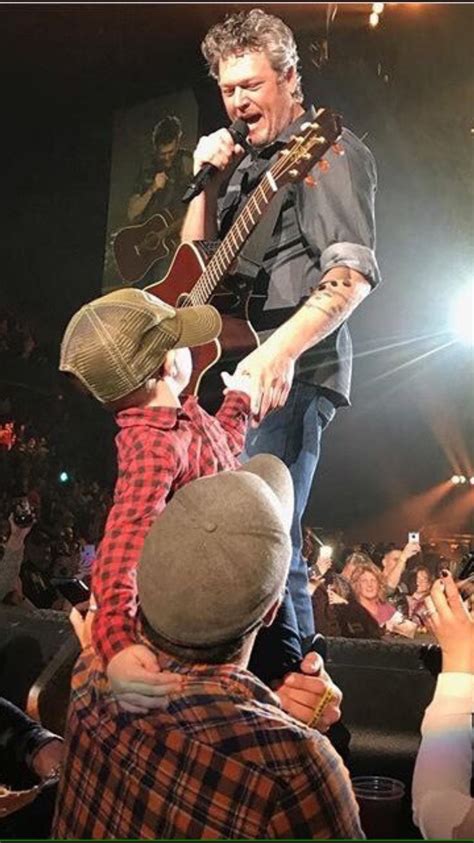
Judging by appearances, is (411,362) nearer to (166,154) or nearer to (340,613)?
(340,613)

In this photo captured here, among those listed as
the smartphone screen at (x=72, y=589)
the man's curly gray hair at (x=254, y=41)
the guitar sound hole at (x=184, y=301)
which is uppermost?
the man's curly gray hair at (x=254, y=41)

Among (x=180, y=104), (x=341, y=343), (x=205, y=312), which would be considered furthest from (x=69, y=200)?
(x=341, y=343)

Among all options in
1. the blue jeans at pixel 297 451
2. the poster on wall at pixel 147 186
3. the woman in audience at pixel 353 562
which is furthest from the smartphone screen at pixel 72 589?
the poster on wall at pixel 147 186

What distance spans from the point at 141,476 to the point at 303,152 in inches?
31.1

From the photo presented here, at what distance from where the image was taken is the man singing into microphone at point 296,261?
6.18ft

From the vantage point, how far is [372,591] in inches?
75.2

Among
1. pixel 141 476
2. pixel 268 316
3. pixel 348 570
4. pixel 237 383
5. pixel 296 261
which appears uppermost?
pixel 296 261

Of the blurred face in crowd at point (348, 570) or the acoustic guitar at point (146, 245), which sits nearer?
the blurred face in crowd at point (348, 570)

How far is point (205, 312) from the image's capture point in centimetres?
177

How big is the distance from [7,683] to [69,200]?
1.21 m

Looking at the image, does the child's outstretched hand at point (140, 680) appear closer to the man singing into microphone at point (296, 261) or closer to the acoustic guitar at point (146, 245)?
the man singing into microphone at point (296, 261)

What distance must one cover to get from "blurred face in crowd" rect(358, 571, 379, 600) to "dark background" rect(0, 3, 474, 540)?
96 millimetres

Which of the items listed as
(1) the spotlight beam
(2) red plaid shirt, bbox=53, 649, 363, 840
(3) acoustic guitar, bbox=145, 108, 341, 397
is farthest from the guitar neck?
(2) red plaid shirt, bbox=53, 649, 363, 840

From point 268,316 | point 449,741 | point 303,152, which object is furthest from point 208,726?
point 303,152
